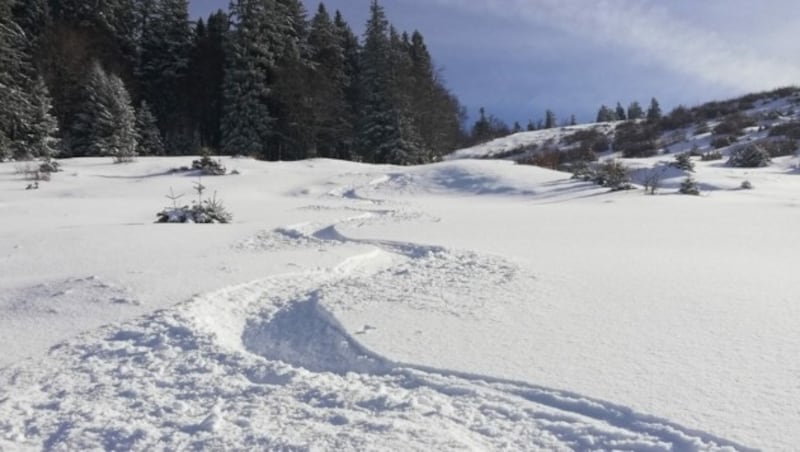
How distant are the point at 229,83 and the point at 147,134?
18.8 ft

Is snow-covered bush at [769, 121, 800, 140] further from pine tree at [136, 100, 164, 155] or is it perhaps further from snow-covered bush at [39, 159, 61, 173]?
pine tree at [136, 100, 164, 155]

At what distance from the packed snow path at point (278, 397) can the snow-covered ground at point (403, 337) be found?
12 millimetres

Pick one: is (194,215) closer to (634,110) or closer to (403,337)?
(403,337)

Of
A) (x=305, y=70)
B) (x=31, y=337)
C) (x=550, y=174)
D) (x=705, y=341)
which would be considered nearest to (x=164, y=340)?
(x=31, y=337)

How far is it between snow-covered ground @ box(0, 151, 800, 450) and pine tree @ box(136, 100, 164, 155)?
1008 inches

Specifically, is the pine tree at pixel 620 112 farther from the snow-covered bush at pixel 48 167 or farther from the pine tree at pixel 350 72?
the snow-covered bush at pixel 48 167

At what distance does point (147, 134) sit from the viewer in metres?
30.6

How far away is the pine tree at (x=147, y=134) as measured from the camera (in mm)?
29844

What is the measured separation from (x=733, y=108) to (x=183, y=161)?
27.9m

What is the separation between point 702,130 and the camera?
2447 cm

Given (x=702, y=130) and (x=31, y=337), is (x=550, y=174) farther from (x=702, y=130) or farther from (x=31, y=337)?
(x=702, y=130)

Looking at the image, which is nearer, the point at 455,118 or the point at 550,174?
the point at 550,174

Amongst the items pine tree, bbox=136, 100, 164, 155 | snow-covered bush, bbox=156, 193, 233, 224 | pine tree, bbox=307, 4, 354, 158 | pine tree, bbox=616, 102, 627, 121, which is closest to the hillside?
pine tree, bbox=307, 4, 354, 158

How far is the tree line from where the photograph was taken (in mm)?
28416
